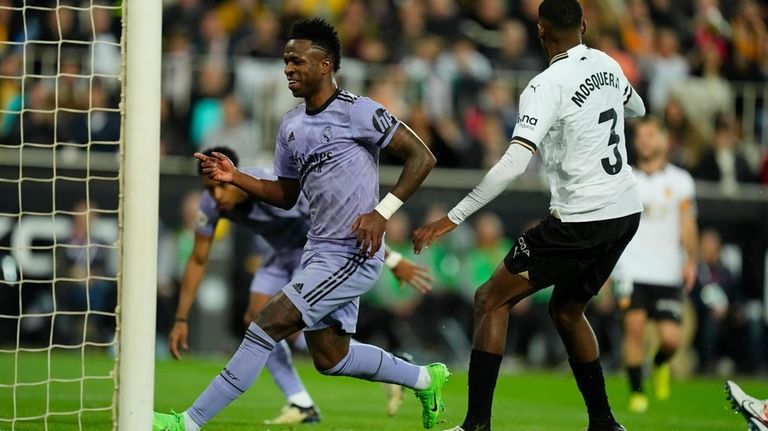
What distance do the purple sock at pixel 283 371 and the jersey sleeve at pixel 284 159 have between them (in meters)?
2.36

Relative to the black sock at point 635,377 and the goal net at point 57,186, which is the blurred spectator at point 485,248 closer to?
the goal net at point 57,186

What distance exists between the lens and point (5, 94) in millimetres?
16312

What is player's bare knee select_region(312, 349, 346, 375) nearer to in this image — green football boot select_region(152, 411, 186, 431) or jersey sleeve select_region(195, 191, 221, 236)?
green football boot select_region(152, 411, 186, 431)

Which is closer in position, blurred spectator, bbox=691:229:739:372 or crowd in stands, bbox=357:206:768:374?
crowd in stands, bbox=357:206:768:374

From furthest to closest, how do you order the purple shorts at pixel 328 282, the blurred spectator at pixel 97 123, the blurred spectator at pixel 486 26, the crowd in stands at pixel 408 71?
the blurred spectator at pixel 486 26, the crowd in stands at pixel 408 71, the blurred spectator at pixel 97 123, the purple shorts at pixel 328 282

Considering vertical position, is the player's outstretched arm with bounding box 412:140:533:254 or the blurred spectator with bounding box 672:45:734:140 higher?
the player's outstretched arm with bounding box 412:140:533:254

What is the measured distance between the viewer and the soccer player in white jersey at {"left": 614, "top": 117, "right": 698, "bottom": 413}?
12.1m

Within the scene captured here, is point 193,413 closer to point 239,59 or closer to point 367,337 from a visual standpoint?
Result: point 367,337

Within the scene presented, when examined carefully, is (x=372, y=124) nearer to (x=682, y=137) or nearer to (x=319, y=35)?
(x=319, y=35)

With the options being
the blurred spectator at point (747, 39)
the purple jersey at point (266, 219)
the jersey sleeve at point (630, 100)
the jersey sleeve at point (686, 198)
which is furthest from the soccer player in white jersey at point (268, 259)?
the blurred spectator at point (747, 39)

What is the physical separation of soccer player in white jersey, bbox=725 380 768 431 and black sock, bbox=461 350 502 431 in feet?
5.14

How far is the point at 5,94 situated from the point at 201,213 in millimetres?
7737

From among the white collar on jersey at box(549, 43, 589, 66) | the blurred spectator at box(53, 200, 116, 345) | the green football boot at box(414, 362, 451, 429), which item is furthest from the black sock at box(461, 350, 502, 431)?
the blurred spectator at box(53, 200, 116, 345)

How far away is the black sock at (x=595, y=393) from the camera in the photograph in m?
7.70
